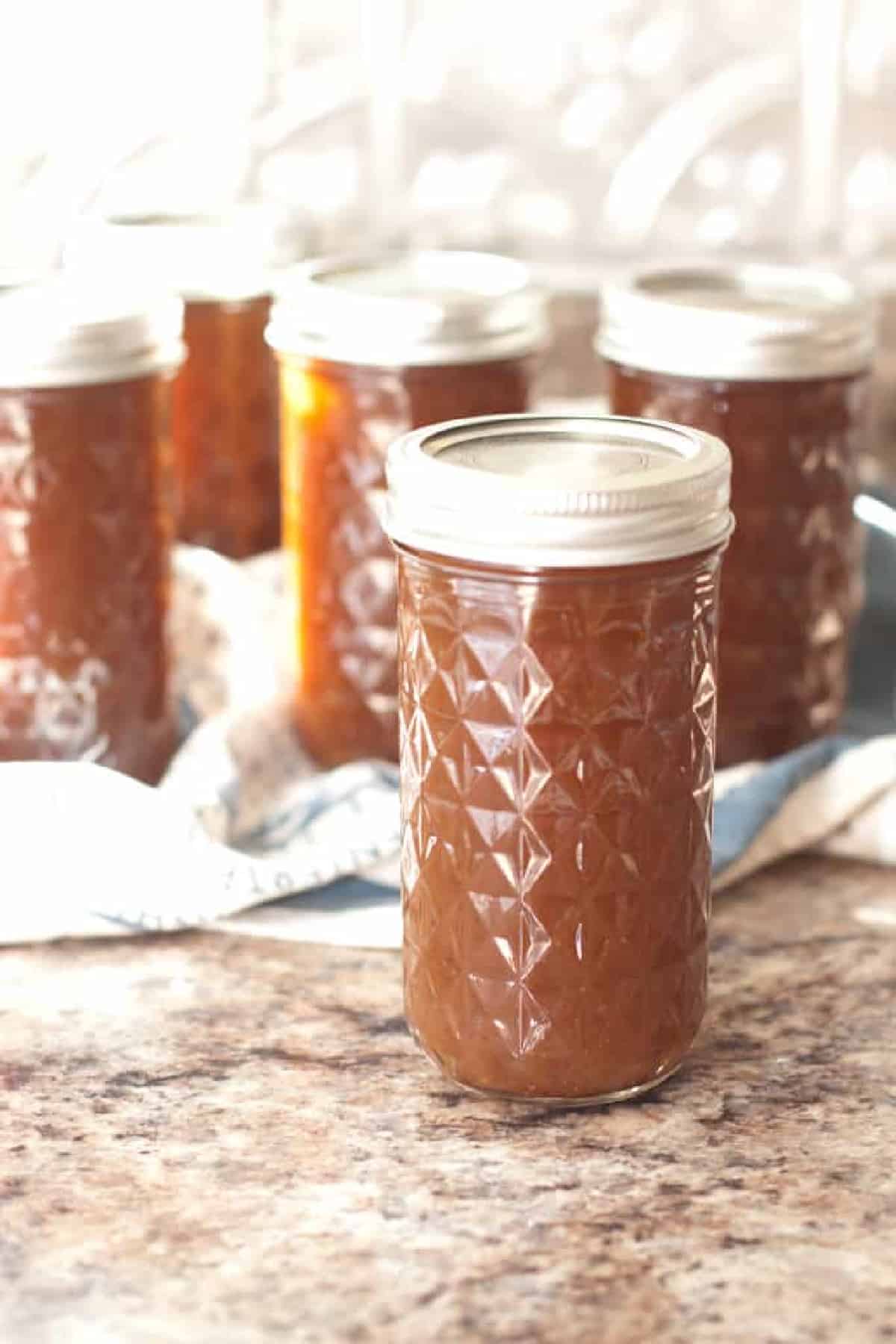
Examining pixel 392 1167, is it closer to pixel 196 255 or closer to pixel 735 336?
pixel 735 336

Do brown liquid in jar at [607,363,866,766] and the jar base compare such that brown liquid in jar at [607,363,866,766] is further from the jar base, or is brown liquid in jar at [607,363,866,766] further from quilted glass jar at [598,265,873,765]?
the jar base

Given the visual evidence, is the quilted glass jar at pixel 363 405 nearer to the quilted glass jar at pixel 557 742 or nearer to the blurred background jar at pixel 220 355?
the blurred background jar at pixel 220 355

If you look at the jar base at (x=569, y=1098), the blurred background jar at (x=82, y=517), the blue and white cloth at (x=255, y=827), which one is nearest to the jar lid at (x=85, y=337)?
the blurred background jar at (x=82, y=517)

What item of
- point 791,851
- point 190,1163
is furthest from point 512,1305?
point 791,851

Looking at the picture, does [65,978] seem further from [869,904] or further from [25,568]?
[869,904]

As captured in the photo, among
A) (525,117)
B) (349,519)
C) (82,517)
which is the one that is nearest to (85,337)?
(82,517)

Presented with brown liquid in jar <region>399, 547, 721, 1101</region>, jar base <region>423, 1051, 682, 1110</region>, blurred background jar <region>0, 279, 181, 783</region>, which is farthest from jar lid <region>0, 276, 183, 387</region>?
jar base <region>423, 1051, 682, 1110</region>
